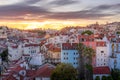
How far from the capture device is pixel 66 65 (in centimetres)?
3247

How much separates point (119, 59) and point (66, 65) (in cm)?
991

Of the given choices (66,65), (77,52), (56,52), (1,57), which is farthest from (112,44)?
(1,57)

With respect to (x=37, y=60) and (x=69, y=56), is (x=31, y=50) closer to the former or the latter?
(x=37, y=60)

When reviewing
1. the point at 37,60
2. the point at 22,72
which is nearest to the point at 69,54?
the point at 37,60

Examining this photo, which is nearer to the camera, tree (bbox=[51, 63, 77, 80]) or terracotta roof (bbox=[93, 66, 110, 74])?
tree (bbox=[51, 63, 77, 80])

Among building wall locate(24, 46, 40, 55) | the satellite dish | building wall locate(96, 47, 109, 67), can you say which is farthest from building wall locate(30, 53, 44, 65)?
building wall locate(24, 46, 40, 55)

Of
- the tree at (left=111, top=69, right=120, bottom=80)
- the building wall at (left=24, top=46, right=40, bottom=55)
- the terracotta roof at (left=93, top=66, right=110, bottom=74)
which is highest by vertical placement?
the building wall at (left=24, top=46, right=40, bottom=55)

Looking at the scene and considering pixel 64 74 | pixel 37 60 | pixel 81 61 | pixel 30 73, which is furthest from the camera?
pixel 37 60

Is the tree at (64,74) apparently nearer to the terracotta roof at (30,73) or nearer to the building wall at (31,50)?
the terracotta roof at (30,73)

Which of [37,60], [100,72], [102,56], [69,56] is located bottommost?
[100,72]

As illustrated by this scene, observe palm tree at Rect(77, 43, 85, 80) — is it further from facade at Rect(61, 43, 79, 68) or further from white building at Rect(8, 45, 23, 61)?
white building at Rect(8, 45, 23, 61)

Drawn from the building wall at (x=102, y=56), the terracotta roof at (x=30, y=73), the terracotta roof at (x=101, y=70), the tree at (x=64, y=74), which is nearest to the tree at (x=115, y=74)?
the terracotta roof at (x=101, y=70)

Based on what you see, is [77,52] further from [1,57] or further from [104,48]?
[1,57]

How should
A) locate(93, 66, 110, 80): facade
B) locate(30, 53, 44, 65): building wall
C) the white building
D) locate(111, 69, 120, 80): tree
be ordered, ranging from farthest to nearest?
the white building < locate(30, 53, 44, 65): building wall < locate(93, 66, 110, 80): facade < locate(111, 69, 120, 80): tree
